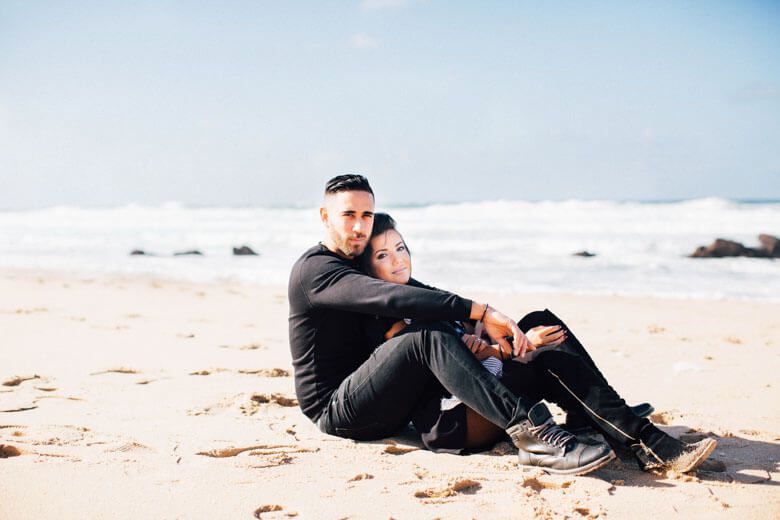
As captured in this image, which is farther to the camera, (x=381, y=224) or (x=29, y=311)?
(x=29, y=311)

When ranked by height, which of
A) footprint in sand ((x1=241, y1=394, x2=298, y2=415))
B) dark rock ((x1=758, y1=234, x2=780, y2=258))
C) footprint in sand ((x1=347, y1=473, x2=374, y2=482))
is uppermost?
dark rock ((x1=758, y1=234, x2=780, y2=258))

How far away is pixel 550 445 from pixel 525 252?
13.4 meters

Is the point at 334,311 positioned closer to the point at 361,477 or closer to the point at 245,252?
the point at 361,477

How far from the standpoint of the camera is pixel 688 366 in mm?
Result: 5430

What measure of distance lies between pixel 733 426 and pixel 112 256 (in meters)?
14.4

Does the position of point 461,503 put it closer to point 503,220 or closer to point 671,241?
point 671,241

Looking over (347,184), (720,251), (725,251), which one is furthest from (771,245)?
(347,184)

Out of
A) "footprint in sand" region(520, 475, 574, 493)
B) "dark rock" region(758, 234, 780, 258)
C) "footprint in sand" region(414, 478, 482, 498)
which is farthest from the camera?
"dark rock" region(758, 234, 780, 258)

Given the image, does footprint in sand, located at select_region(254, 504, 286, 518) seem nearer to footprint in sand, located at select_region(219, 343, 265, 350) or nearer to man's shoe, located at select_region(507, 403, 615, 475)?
man's shoe, located at select_region(507, 403, 615, 475)

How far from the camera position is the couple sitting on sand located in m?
3.00

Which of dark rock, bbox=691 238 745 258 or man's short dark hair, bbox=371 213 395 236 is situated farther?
dark rock, bbox=691 238 745 258

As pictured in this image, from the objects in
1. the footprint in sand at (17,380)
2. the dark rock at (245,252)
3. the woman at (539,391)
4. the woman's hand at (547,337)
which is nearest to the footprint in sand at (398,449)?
the woman at (539,391)

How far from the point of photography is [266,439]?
11.5 feet

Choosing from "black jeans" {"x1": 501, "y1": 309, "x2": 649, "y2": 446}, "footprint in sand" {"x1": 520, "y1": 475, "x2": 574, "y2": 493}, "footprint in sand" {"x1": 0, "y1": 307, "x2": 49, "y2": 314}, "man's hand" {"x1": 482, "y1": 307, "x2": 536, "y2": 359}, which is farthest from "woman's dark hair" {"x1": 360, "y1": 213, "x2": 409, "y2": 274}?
"footprint in sand" {"x1": 0, "y1": 307, "x2": 49, "y2": 314}
